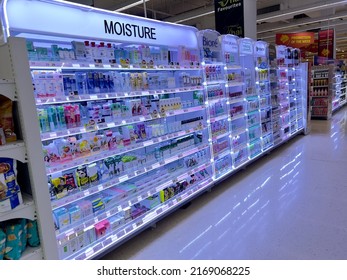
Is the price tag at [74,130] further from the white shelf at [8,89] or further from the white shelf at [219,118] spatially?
the white shelf at [219,118]

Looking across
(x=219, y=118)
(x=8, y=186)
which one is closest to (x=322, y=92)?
(x=219, y=118)

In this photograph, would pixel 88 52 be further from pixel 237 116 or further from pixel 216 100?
pixel 237 116

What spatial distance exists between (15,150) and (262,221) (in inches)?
103

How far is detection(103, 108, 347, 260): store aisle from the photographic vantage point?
2609 millimetres

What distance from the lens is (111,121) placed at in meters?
2.73

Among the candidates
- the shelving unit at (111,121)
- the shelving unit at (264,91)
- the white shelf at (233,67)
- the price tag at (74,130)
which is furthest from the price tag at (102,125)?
Answer: the shelving unit at (264,91)

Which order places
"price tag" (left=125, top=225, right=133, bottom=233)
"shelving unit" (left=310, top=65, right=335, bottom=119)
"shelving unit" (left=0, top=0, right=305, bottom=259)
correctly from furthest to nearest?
"shelving unit" (left=310, top=65, right=335, bottom=119) → "price tag" (left=125, top=225, right=133, bottom=233) → "shelving unit" (left=0, top=0, right=305, bottom=259)

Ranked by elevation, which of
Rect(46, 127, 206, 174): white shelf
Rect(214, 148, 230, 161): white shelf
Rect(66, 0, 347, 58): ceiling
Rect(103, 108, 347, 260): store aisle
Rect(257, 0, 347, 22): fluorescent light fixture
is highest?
Rect(66, 0, 347, 58): ceiling

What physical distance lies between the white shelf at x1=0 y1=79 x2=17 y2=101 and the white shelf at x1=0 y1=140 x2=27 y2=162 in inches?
10.3

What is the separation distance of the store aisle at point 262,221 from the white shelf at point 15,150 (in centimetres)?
147

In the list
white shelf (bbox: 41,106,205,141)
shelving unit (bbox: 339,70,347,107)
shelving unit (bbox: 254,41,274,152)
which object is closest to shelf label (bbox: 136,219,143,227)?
white shelf (bbox: 41,106,205,141)

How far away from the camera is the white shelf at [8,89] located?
154 centimetres

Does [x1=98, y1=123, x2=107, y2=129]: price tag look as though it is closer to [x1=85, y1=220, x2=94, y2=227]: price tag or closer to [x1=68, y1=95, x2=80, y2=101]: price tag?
[x1=68, y1=95, x2=80, y2=101]: price tag

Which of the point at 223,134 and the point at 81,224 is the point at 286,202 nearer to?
the point at 223,134
